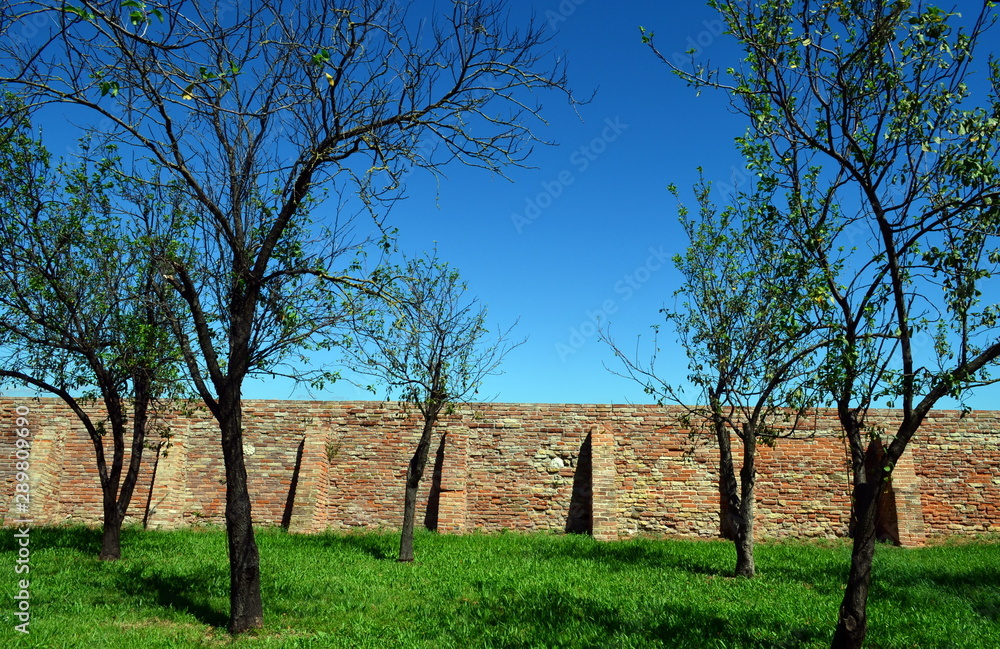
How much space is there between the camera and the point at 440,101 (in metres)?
7.93

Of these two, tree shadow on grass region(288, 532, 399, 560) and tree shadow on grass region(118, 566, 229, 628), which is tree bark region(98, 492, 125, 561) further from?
tree shadow on grass region(288, 532, 399, 560)

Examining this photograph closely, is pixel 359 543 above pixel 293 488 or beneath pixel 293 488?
beneath

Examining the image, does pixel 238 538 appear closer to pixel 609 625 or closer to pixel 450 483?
pixel 609 625

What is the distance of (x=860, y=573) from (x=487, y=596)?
16.2ft

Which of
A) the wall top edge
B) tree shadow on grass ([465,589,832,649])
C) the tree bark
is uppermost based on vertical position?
the wall top edge

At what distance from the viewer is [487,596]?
947 centimetres

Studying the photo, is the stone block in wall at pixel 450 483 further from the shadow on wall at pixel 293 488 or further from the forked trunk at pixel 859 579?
the forked trunk at pixel 859 579

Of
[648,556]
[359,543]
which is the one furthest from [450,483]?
[648,556]

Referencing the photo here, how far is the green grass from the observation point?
7.61 m

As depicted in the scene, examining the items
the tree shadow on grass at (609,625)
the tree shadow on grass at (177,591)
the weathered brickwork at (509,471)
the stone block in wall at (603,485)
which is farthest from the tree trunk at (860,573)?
the weathered brickwork at (509,471)

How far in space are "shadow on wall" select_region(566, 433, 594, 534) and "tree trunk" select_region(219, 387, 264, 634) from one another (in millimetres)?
9962

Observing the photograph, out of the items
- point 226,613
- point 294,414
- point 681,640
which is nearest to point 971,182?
point 681,640

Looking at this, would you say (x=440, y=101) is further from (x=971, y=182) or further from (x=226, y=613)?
(x=226, y=613)

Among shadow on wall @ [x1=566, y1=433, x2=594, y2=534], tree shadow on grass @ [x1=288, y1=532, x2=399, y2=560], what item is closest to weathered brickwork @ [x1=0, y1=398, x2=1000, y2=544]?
shadow on wall @ [x1=566, y1=433, x2=594, y2=534]
